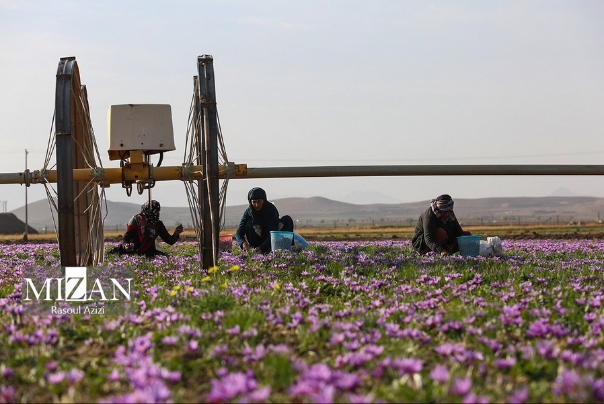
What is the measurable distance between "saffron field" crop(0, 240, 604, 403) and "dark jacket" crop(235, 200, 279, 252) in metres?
4.64

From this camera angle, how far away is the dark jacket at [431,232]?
11414mm

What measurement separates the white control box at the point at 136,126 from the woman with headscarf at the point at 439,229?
4.82 metres

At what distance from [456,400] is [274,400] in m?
0.97

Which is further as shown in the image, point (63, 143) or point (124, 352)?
point (63, 143)

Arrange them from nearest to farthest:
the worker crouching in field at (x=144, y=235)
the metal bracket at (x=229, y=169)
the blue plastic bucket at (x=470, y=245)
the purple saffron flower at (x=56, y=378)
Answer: the purple saffron flower at (x=56, y=378) < the metal bracket at (x=229, y=169) < the blue plastic bucket at (x=470, y=245) < the worker crouching in field at (x=144, y=235)

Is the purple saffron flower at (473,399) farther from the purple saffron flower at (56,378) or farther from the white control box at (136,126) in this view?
the white control box at (136,126)

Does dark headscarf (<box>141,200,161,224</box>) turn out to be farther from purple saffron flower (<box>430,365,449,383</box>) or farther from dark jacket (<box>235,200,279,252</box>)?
purple saffron flower (<box>430,365,449,383</box>)

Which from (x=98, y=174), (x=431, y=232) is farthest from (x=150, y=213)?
(x=431, y=232)

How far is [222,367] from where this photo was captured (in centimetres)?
407

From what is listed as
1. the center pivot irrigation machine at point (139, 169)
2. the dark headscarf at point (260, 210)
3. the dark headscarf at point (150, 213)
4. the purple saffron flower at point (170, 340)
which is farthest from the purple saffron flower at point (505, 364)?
the dark headscarf at point (150, 213)

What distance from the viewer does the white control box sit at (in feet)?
31.8

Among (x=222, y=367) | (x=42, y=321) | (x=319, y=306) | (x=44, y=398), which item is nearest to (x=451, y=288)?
(x=319, y=306)

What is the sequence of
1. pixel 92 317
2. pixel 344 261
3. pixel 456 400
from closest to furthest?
pixel 456 400 → pixel 92 317 → pixel 344 261

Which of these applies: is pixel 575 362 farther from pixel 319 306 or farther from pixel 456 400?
pixel 319 306
